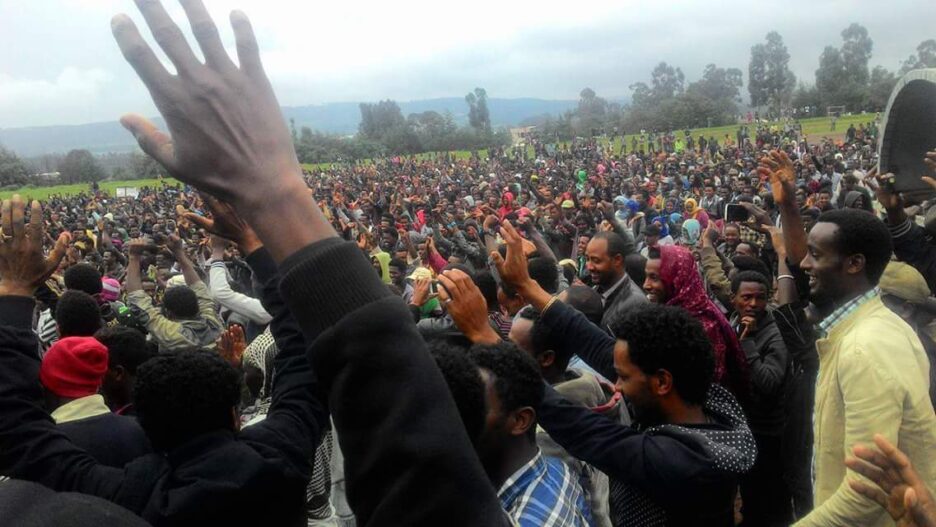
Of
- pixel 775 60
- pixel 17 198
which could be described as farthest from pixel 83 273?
pixel 775 60

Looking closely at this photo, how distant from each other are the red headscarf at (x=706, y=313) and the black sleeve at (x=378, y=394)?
2.29 meters

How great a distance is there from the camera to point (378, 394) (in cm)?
77

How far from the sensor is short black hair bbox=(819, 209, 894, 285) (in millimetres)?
2314

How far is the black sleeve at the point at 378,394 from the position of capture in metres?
0.77

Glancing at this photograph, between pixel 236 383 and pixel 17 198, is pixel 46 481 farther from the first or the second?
pixel 17 198

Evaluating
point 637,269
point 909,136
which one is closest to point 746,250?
point 909,136

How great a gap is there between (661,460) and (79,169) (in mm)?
65035

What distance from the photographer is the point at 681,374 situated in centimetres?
206

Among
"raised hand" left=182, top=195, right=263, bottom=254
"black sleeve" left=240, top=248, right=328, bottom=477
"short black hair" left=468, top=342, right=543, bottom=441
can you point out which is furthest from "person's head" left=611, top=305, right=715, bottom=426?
Result: "raised hand" left=182, top=195, right=263, bottom=254

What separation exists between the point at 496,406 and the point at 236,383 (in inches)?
28.7

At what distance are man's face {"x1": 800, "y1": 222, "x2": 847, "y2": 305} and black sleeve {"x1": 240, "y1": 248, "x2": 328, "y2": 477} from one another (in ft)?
5.63

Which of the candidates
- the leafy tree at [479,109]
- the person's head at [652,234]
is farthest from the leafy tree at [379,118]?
the person's head at [652,234]

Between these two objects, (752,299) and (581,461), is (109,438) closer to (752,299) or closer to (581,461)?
(581,461)

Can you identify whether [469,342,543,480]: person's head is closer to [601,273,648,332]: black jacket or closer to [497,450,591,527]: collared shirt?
[497,450,591,527]: collared shirt
